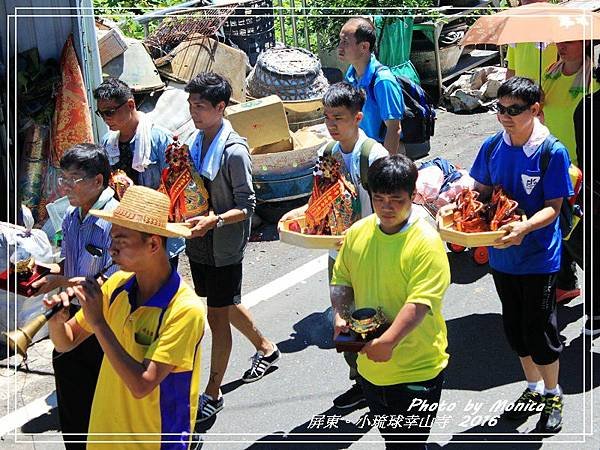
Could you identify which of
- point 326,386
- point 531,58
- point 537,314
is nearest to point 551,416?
point 537,314

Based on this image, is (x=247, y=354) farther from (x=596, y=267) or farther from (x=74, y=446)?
(x=596, y=267)

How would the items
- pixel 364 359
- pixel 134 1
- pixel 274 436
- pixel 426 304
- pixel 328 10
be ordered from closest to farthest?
pixel 426 304, pixel 364 359, pixel 274 436, pixel 328 10, pixel 134 1

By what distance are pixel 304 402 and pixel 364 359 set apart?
158 centimetres

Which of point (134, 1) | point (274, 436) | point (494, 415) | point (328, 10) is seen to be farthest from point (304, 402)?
point (134, 1)

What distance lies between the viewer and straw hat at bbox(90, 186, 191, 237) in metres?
3.78

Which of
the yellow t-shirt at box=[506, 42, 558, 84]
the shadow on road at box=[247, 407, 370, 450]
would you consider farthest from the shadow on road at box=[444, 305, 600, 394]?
the yellow t-shirt at box=[506, 42, 558, 84]

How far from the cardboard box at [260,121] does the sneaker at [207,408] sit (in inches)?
128

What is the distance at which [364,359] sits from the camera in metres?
4.36

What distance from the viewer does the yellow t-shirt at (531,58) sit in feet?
23.9

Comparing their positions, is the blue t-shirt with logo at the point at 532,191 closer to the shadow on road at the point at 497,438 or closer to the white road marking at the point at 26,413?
the shadow on road at the point at 497,438

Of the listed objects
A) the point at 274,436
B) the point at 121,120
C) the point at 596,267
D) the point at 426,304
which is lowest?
the point at 274,436

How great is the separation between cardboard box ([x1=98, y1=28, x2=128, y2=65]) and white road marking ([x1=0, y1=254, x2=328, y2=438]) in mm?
2824

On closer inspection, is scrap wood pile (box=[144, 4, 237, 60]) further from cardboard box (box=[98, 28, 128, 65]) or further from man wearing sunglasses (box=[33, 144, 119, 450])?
man wearing sunglasses (box=[33, 144, 119, 450])

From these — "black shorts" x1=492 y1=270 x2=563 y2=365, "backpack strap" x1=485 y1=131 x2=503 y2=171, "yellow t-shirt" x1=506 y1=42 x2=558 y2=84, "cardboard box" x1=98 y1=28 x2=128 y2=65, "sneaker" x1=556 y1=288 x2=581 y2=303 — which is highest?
"cardboard box" x1=98 y1=28 x2=128 y2=65
